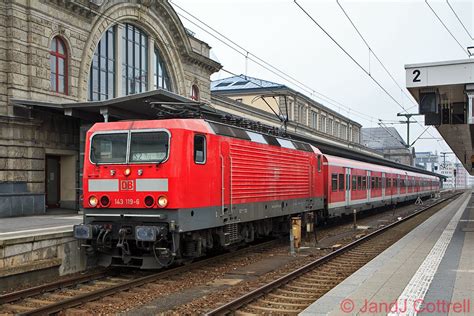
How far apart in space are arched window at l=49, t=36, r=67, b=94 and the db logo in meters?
11.5

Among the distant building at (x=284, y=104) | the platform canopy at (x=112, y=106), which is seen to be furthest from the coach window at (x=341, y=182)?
the distant building at (x=284, y=104)

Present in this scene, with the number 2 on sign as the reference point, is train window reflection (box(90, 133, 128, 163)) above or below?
below

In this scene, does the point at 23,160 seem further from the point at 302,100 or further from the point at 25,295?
the point at 302,100

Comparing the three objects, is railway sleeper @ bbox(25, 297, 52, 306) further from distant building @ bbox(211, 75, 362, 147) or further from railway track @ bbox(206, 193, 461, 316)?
distant building @ bbox(211, 75, 362, 147)

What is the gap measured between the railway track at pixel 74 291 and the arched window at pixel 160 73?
1856 cm

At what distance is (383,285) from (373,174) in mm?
21513

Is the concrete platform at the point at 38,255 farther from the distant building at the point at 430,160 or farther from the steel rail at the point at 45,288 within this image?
the distant building at the point at 430,160

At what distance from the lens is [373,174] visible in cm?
2938

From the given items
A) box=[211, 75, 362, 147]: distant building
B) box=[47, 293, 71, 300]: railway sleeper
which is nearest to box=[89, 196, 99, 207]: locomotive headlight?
box=[47, 293, 71, 300]: railway sleeper

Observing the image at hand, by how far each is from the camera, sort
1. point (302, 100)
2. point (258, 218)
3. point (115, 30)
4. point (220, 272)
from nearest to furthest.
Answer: point (220, 272) < point (258, 218) < point (115, 30) < point (302, 100)

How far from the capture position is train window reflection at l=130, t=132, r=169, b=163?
10.6 m

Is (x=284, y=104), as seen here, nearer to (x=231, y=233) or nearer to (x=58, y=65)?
(x=58, y=65)

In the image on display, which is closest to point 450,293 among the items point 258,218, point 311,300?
point 311,300

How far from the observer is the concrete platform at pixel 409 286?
23.0ft
